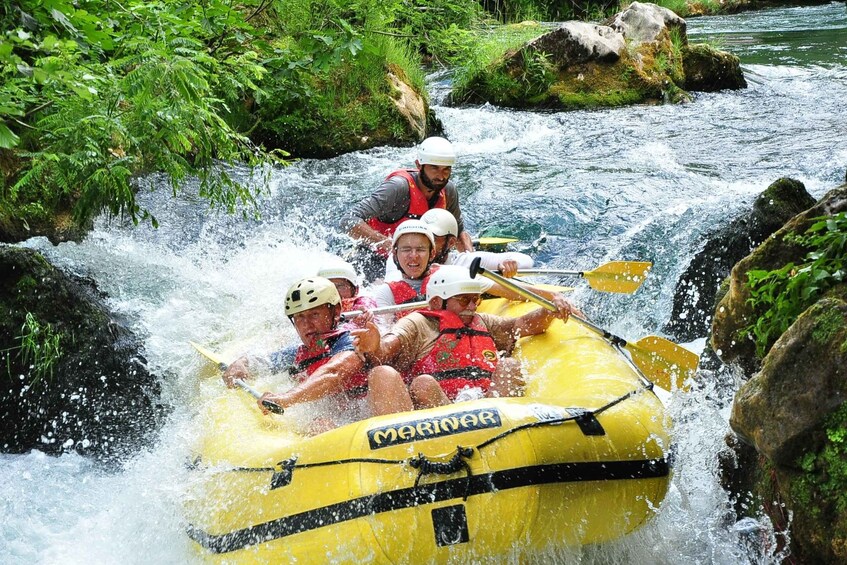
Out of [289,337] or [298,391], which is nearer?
[298,391]

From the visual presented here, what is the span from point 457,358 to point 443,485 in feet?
3.44

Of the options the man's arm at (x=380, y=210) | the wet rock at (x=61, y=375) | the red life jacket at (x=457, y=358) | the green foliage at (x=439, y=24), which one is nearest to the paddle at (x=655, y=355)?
the red life jacket at (x=457, y=358)

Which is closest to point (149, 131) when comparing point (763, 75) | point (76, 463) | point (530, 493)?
point (76, 463)

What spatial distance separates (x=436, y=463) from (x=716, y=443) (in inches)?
50.9

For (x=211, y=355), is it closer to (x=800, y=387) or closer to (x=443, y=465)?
(x=443, y=465)

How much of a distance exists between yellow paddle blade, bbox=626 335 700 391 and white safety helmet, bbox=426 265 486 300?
889 mm

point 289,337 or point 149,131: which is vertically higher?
point 149,131

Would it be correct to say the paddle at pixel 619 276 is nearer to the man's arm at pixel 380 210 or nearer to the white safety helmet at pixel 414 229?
the white safety helmet at pixel 414 229

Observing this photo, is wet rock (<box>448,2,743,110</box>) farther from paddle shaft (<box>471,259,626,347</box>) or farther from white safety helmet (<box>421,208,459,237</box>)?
paddle shaft (<box>471,259,626,347</box>)

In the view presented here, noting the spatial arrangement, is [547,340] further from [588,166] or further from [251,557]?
[588,166]

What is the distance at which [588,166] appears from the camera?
8766 millimetres

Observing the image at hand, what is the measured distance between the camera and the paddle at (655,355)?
3969 millimetres

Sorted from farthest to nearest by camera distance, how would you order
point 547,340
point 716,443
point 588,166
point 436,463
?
1. point 588,166
2. point 547,340
3. point 716,443
4. point 436,463

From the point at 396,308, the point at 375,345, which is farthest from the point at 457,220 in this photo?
the point at 375,345
